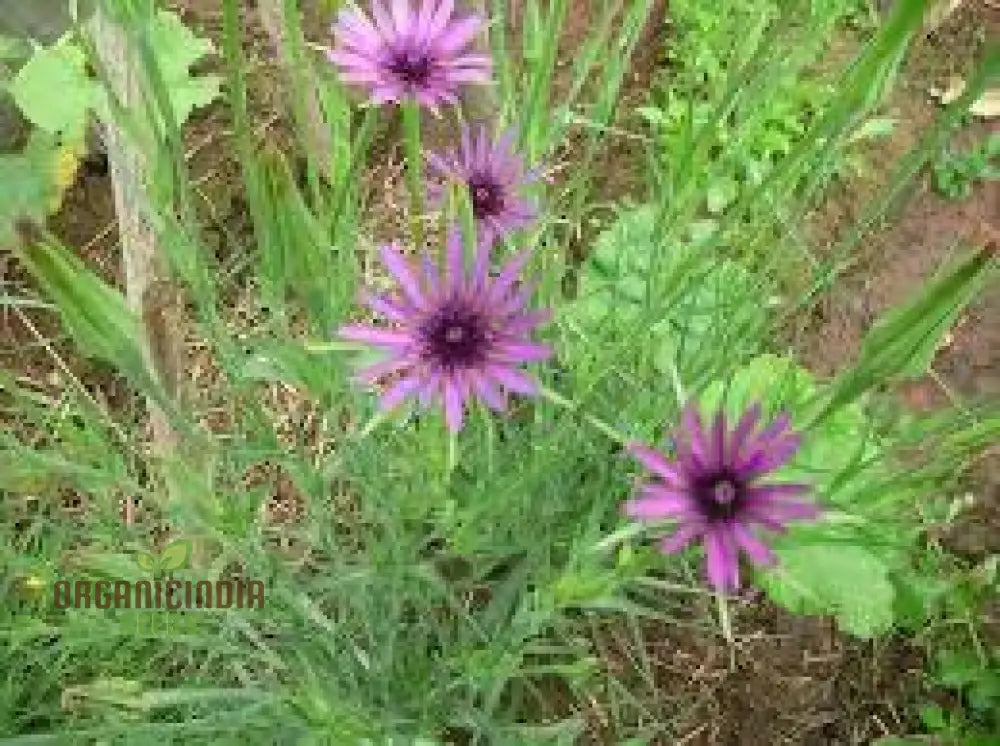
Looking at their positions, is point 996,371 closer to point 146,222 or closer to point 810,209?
point 810,209

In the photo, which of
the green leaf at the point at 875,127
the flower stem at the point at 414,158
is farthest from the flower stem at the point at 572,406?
the green leaf at the point at 875,127

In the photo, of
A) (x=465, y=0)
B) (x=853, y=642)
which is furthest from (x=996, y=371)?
(x=465, y=0)

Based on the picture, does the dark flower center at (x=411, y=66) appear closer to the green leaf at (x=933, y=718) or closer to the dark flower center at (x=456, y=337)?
the dark flower center at (x=456, y=337)

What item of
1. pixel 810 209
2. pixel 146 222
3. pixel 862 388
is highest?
pixel 810 209

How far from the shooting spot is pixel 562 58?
175 cm

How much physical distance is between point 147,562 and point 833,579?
615 mm

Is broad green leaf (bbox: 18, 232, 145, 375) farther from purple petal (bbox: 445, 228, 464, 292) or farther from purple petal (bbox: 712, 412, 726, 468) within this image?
purple petal (bbox: 712, 412, 726, 468)

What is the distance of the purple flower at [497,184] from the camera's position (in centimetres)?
102

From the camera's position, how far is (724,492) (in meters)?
0.76

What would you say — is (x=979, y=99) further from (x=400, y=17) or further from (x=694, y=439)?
(x=694, y=439)

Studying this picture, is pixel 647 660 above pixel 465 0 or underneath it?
underneath

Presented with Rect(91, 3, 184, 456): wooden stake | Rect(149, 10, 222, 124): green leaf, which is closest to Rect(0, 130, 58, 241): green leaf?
Rect(149, 10, 222, 124): green leaf

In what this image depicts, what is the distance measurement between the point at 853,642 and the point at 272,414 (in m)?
0.66

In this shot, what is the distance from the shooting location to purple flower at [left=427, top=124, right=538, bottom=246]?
102 cm
